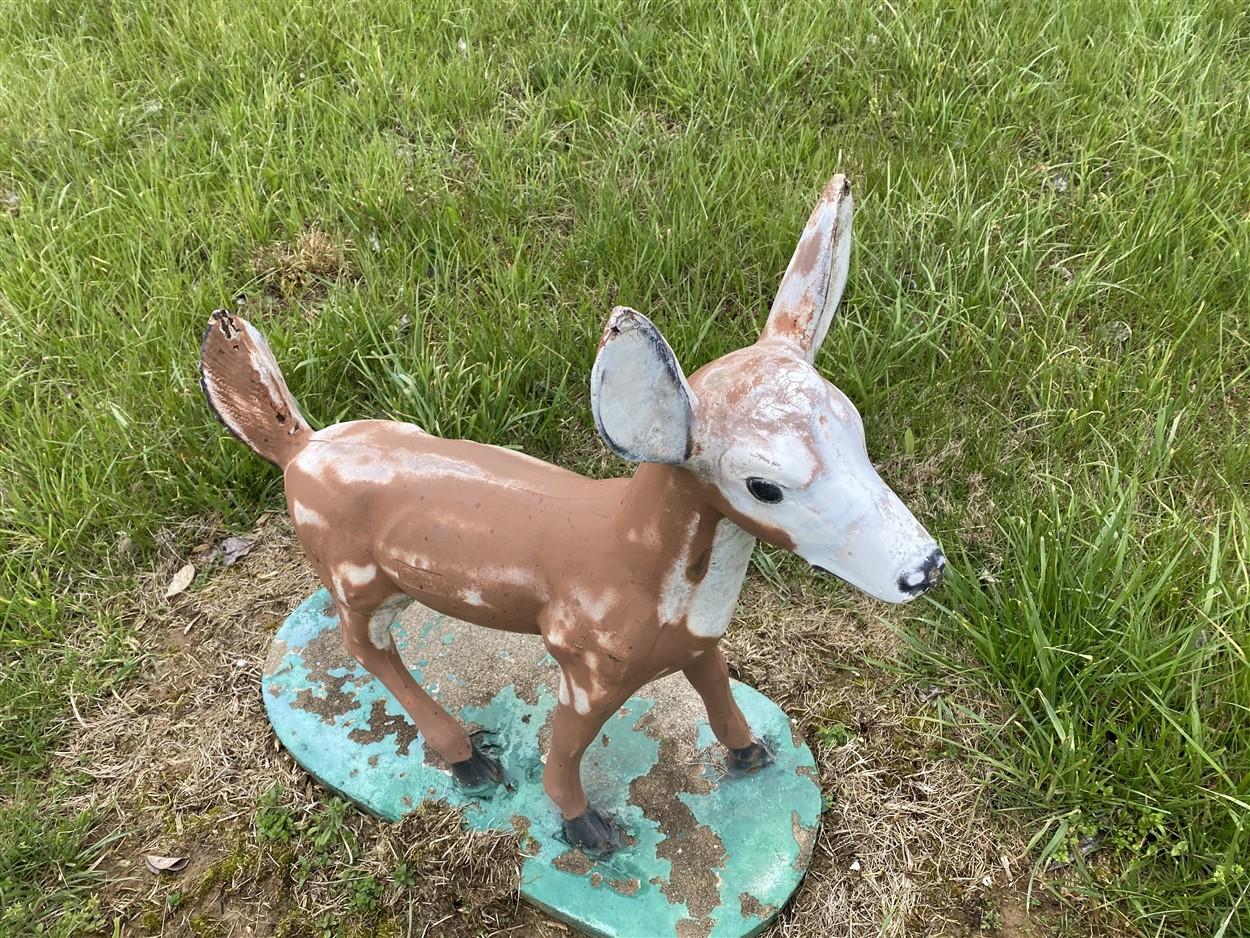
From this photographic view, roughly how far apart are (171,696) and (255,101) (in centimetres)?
217

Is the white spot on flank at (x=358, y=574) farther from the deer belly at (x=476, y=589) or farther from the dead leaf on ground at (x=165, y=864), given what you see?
the dead leaf on ground at (x=165, y=864)

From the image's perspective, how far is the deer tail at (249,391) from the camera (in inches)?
63.1

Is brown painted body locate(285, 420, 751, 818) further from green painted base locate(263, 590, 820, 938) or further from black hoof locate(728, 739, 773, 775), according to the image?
black hoof locate(728, 739, 773, 775)

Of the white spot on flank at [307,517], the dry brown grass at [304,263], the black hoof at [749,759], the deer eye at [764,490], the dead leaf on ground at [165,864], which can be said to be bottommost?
the dead leaf on ground at [165,864]

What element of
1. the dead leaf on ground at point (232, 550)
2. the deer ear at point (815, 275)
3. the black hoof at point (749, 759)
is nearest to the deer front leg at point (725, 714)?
the black hoof at point (749, 759)

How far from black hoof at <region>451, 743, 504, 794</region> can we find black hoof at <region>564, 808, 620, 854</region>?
19 centimetres

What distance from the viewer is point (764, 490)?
3.78 feet

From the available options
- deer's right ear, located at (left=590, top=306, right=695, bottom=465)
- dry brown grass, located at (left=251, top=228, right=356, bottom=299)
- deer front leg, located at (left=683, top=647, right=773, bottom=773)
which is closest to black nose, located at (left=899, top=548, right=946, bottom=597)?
deer's right ear, located at (left=590, top=306, right=695, bottom=465)

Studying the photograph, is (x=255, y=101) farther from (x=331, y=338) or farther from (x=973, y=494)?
(x=973, y=494)

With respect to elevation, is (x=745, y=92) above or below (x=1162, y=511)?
above

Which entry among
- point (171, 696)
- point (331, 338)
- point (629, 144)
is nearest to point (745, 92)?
point (629, 144)

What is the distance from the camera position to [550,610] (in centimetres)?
145

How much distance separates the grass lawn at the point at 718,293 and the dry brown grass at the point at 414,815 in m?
0.09

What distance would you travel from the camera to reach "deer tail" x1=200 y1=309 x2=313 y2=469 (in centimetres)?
160
